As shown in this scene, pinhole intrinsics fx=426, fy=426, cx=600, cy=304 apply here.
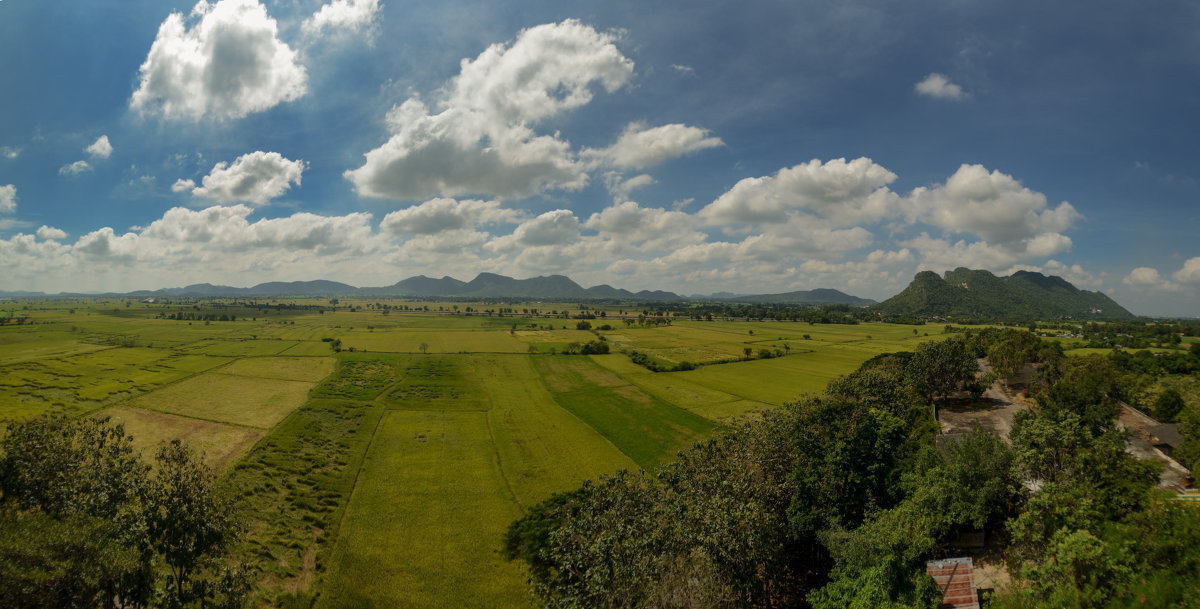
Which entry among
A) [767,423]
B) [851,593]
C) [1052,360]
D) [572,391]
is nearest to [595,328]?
[572,391]

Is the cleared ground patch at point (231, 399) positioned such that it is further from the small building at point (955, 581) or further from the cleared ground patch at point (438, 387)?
the small building at point (955, 581)

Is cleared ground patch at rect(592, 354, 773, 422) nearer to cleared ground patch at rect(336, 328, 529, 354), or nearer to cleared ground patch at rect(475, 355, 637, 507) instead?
cleared ground patch at rect(475, 355, 637, 507)

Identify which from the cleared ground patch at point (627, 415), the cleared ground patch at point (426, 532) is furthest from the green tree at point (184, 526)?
the cleared ground patch at point (627, 415)

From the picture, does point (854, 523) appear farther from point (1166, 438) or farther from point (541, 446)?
point (1166, 438)

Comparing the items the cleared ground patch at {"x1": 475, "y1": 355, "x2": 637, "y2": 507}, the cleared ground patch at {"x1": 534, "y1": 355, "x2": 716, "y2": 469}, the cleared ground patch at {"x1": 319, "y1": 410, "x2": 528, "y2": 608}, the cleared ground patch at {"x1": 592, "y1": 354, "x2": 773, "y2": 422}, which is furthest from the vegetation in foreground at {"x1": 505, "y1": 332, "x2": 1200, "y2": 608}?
the cleared ground patch at {"x1": 592, "y1": 354, "x2": 773, "y2": 422}

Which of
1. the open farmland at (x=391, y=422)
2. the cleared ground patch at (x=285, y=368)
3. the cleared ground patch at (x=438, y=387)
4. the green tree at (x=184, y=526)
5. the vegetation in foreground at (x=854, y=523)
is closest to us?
the vegetation in foreground at (x=854, y=523)

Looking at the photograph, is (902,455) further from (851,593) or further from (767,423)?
(851,593)

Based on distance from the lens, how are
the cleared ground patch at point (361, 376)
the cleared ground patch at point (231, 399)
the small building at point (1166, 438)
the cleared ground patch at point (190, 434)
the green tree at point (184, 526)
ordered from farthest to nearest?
the cleared ground patch at point (361, 376) → the cleared ground patch at point (231, 399) → the small building at point (1166, 438) → the cleared ground patch at point (190, 434) → the green tree at point (184, 526)
